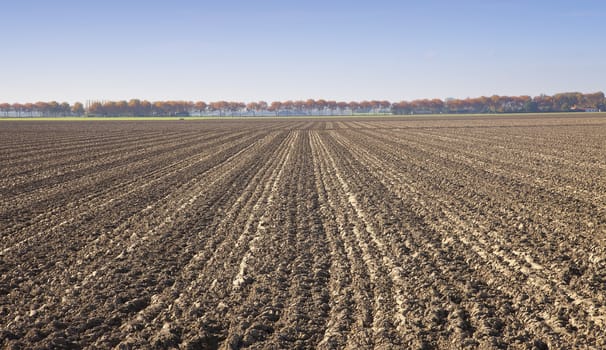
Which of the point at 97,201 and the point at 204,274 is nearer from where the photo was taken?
the point at 204,274

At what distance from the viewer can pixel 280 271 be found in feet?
23.6

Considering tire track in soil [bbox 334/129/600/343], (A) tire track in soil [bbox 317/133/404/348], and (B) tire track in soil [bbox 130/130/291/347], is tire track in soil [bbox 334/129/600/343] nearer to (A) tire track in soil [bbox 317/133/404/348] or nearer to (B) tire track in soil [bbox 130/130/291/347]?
(A) tire track in soil [bbox 317/133/404/348]

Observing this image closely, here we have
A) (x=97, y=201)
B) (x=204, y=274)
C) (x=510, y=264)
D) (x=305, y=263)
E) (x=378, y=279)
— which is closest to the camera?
(x=378, y=279)

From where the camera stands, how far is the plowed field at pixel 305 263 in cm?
524

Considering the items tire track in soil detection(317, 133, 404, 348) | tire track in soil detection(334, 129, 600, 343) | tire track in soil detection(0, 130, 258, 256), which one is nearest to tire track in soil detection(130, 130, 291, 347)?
tire track in soil detection(317, 133, 404, 348)

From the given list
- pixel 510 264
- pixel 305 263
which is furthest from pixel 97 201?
pixel 510 264

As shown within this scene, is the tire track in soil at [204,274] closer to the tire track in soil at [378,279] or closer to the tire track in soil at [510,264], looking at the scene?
the tire track in soil at [378,279]

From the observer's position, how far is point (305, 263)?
24.7 ft

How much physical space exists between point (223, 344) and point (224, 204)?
7430 mm

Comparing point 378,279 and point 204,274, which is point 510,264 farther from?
point 204,274

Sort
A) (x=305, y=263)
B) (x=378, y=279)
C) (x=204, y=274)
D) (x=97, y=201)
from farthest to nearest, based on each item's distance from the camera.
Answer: (x=97, y=201)
(x=305, y=263)
(x=204, y=274)
(x=378, y=279)

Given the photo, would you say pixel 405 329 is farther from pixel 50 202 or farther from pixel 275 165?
pixel 275 165

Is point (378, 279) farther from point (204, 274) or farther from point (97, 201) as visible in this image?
point (97, 201)

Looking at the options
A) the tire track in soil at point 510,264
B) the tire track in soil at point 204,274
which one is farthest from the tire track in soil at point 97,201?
the tire track in soil at point 510,264
